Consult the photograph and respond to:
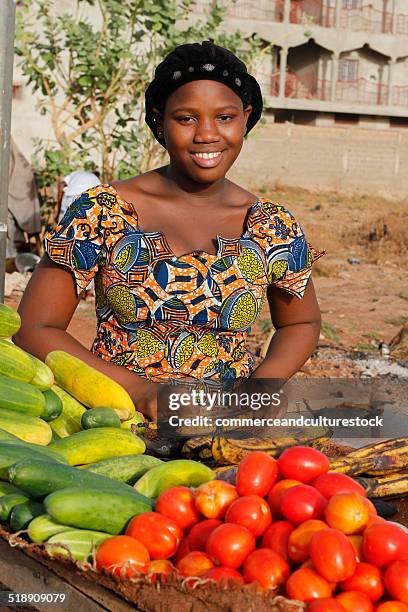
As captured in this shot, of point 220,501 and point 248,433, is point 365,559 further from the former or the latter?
point 248,433

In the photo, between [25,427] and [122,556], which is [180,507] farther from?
[25,427]

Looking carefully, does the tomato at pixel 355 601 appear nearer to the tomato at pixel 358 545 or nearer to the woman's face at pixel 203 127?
the tomato at pixel 358 545

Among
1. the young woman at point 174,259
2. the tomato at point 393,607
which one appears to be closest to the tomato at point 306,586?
the tomato at point 393,607

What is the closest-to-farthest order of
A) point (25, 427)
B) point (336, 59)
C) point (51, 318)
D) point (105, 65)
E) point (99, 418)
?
point (25, 427), point (99, 418), point (51, 318), point (105, 65), point (336, 59)

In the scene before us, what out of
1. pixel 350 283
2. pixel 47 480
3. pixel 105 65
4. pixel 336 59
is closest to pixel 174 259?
pixel 47 480

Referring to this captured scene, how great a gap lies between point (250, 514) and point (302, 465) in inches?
8.6

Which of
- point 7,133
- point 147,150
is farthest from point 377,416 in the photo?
point 147,150

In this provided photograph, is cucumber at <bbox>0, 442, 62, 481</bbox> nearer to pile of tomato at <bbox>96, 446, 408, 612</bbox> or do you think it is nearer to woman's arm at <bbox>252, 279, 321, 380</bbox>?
pile of tomato at <bbox>96, 446, 408, 612</bbox>

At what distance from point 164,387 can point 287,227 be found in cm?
92

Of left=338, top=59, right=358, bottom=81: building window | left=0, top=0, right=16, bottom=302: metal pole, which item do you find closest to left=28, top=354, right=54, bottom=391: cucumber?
left=0, top=0, right=16, bottom=302: metal pole

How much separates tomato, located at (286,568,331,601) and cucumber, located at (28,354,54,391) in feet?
4.33

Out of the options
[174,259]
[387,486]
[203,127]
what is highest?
[203,127]

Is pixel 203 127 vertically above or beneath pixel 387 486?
above

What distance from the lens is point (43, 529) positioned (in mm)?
2010
